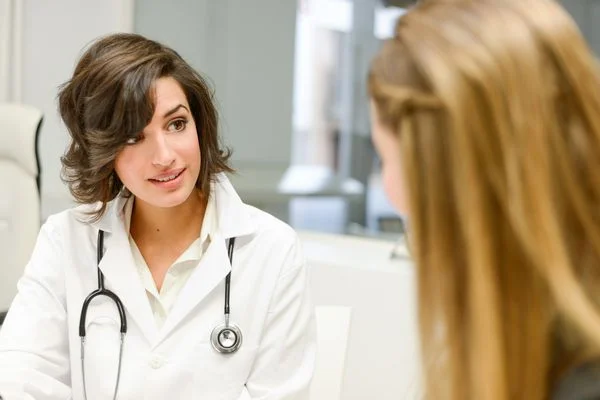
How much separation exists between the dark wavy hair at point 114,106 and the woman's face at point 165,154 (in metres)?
0.02

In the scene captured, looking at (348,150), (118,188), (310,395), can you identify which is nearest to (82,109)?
(118,188)

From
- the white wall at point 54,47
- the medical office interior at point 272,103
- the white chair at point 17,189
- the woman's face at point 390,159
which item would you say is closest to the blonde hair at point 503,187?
the woman's face at point 390,159

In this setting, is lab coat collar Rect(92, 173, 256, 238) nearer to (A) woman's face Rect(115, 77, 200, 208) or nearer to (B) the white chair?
(A) woman's face Rect(115, 77, 200, 208)

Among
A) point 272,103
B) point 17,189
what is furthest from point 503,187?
point 272,103

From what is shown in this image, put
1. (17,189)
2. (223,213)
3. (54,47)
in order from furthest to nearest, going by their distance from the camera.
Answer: (54,47) → (17,189) → (223,213)

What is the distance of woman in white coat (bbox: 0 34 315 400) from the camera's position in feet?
5.28

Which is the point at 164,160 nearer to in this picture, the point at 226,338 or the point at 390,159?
the point at 226,338

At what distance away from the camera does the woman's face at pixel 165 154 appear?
1.62 metres

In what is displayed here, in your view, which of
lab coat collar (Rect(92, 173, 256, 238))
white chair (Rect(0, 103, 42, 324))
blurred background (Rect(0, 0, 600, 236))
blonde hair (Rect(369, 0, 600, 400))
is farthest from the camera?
blurred background (Rect(0, 0, 600, 236))

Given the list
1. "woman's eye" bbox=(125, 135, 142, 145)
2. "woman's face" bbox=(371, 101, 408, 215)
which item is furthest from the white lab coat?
"woman's face" bbox=(371, 101, 408, 215)

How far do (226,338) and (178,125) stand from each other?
1.42 feet

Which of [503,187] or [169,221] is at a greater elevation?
[503,187]

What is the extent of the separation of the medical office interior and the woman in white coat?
0.87 m

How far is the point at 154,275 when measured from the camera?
1.72 meters
